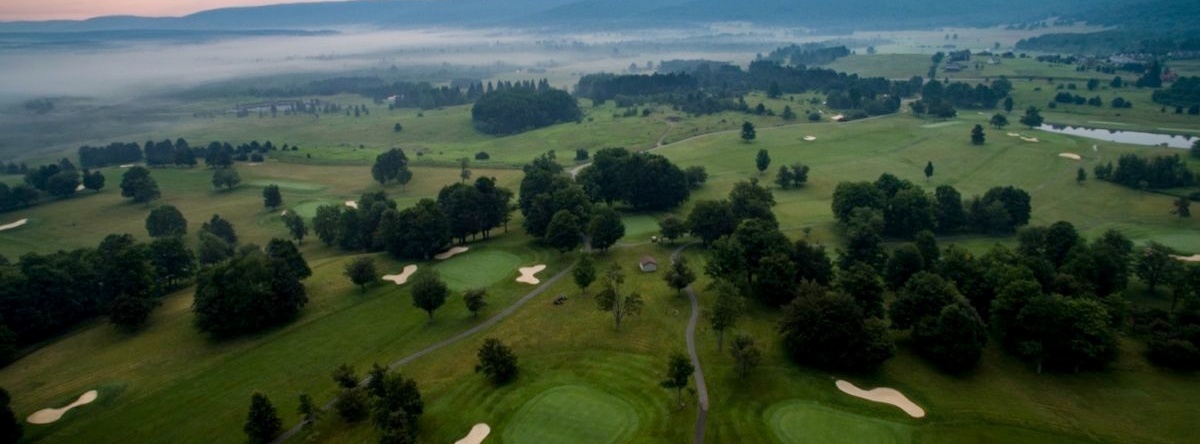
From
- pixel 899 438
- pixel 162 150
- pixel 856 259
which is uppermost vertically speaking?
pixel 162 150

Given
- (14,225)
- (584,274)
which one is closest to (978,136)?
(584,274)

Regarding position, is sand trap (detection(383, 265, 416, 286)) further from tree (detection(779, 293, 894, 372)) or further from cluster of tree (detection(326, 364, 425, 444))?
tree (detection(779, 293, 894, 372))

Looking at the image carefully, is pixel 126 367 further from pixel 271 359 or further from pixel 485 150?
pixel 485 150

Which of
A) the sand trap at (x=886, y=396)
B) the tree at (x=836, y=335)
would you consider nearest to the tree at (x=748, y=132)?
the tree at (x=836, y=335)

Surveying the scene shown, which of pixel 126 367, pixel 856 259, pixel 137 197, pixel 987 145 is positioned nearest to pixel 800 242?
pixel 856 259

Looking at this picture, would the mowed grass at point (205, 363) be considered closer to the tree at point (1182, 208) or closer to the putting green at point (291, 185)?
the putting green at point (291, 185)

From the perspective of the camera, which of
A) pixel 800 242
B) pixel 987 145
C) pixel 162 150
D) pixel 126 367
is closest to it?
pixel 126 367

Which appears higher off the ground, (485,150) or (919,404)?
(485,150)
